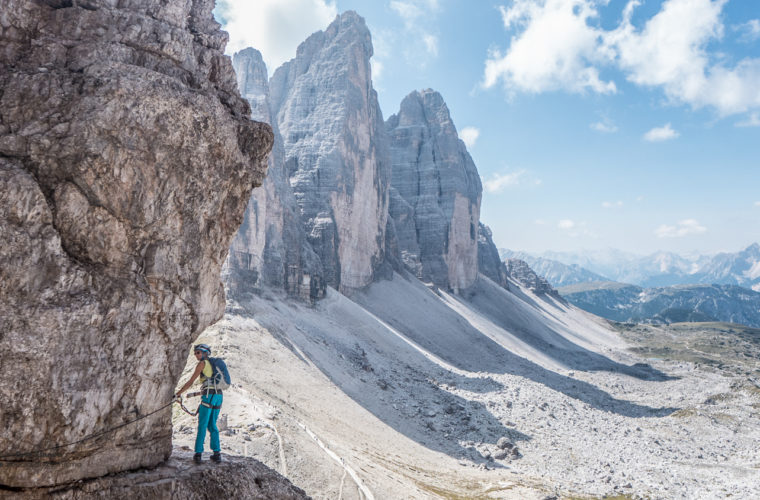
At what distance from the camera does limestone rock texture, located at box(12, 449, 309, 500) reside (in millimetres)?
7067

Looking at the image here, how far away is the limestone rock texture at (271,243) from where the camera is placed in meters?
44.6

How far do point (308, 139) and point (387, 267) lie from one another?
2311cm

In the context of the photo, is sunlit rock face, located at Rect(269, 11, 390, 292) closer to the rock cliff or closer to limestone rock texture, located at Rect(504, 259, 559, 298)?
the rock cliff

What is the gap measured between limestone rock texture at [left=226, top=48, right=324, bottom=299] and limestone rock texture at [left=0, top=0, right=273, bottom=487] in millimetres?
32877

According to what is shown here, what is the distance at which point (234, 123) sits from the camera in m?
9.39

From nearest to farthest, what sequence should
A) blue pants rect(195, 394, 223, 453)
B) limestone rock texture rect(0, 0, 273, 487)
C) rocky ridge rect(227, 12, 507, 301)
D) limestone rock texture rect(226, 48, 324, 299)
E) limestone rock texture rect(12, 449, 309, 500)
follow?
limestone rock texture rect(0, 0, 273, 487) < limestone rock texture rect(12, 449, 309, 500) < blue pants rect(195, 394, 223, 453) < limestone rock texture rect(226, 48, 324, 299) < rocky ridge rect(227, 12, 507, 301)

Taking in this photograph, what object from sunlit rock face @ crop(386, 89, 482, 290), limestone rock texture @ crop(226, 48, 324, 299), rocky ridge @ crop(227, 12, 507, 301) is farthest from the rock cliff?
limestone rock texture @ crop(226, 48, 324, 299)

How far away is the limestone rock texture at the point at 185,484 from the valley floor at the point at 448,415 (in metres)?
6.76

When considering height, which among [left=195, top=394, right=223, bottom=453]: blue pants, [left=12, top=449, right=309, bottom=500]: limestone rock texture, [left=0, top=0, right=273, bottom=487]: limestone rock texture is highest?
[left=0, top=0, right=273, bottom=487]: limestone rock texture

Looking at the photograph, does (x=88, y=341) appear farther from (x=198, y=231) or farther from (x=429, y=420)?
(x=429, y=420)

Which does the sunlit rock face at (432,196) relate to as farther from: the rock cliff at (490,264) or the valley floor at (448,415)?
the valley floor at (448,415)

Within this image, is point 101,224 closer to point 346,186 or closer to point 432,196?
point 346,186

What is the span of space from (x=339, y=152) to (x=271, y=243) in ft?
79.4

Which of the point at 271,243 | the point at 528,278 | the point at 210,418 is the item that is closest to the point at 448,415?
the point at 271,243
